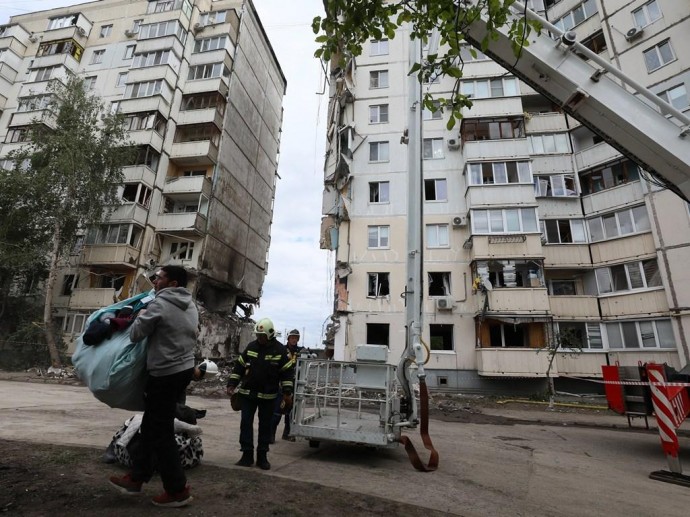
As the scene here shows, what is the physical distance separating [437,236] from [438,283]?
2732mm

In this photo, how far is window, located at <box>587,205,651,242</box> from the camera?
59.5 feet

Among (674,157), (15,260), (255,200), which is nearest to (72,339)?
(15,260)

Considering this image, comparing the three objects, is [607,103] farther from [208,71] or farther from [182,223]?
[208,71]

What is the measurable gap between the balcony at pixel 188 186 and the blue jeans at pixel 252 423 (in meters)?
23.1

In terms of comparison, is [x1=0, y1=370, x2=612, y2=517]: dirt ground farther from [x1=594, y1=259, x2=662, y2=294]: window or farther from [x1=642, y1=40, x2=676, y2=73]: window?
[x1=642, y1=40, x2=676, y2=73]: window

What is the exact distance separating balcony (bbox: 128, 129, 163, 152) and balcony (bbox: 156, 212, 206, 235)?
506cm

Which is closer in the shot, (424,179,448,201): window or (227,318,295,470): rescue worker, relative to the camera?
(227,318,295,470): rescue worker

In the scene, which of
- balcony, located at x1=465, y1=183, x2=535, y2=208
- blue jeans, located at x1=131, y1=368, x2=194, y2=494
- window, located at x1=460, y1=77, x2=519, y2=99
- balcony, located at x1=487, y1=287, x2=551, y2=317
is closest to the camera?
blue jeans, located at x1=131, y1=368, x2=194, y2=494

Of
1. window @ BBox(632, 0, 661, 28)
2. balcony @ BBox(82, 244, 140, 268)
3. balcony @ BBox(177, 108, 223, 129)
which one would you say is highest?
window @ BBox(632, 0, 661, 28)

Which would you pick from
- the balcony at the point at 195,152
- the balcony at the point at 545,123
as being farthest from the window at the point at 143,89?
the balcony at the point at 545,123

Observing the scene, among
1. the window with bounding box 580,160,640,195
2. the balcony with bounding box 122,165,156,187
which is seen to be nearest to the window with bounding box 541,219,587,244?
the window with bounding box 580,160,640,195

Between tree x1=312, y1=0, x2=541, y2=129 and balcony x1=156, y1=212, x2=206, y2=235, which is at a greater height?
balcony x1=156, y1=212, x2=206, y2=235

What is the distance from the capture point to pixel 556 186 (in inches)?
824

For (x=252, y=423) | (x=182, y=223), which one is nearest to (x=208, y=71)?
(x=182, y=223)
